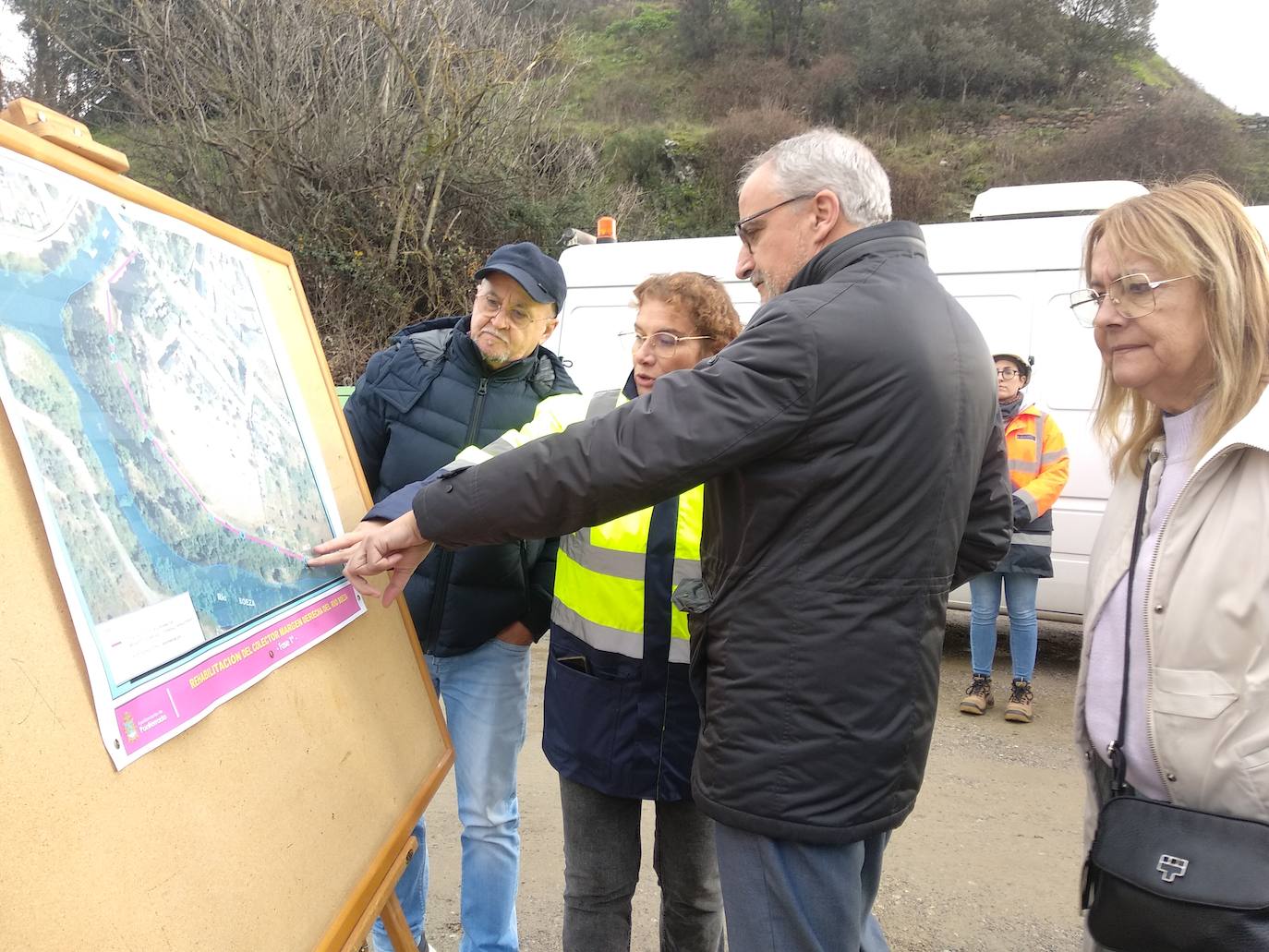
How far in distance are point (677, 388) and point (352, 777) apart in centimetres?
84

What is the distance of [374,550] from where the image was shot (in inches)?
60.4

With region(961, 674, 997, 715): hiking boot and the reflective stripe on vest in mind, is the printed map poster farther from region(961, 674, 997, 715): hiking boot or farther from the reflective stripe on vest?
region(961, 674, 997, 715): hiking boot

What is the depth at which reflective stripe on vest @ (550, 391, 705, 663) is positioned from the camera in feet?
6.02

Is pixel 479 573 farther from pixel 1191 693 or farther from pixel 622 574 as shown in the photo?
pixel 1191 693

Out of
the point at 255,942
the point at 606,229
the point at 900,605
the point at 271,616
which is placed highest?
the point at 606,229

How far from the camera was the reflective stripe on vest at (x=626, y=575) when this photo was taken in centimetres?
183

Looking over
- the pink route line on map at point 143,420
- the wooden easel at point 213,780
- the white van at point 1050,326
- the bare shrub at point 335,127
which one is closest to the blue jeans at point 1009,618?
the white van at point 1050,326

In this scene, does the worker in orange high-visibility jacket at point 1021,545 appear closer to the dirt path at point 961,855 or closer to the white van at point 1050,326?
the dirt path at point 961,855

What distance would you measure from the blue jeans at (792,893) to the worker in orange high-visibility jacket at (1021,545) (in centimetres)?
314

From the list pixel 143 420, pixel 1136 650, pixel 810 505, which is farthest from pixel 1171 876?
pixel 143 420

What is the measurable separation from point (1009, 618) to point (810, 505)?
361 cm

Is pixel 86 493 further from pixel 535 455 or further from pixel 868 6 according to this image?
pixel 868 6

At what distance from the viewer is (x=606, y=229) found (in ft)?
23.1

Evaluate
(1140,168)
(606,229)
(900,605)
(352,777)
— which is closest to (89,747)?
(352,777)
